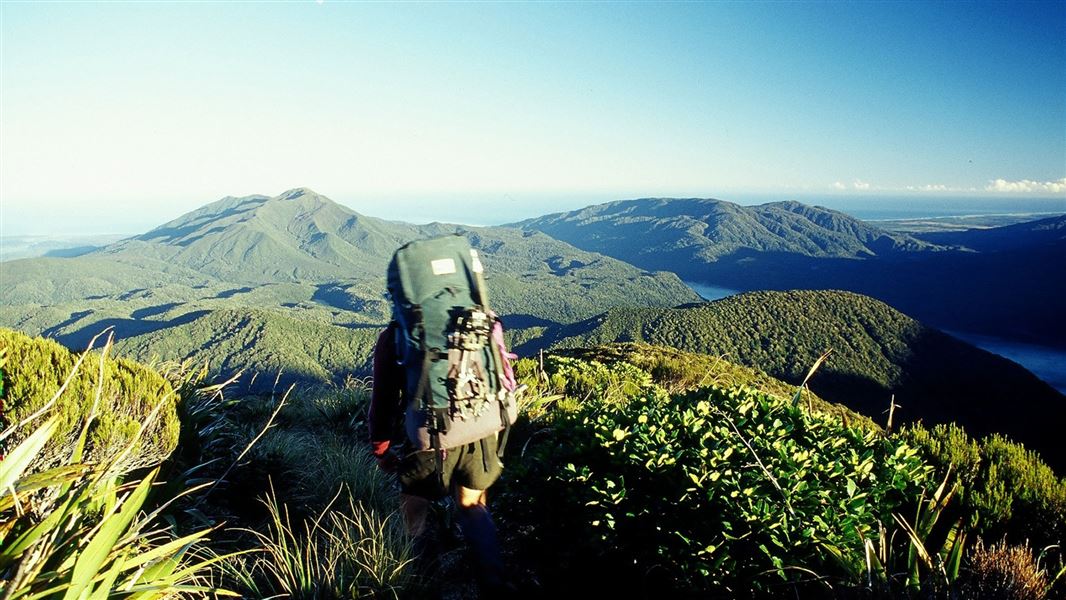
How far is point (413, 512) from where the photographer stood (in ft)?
10.3

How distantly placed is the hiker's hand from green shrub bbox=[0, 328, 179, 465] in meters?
1.28

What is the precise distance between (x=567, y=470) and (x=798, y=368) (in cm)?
7789

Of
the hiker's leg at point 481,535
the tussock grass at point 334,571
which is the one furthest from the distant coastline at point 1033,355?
the tussock grass at point 334,571

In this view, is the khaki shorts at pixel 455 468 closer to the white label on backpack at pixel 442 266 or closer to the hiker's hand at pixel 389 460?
the hiker's hand at pixel 389 460

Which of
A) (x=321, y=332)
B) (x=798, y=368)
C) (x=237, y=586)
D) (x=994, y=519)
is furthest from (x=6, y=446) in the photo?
(x=321, y=332)

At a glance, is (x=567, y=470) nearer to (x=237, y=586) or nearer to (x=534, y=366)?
(x=237, y=586)

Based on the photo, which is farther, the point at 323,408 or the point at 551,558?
the point at 323,408

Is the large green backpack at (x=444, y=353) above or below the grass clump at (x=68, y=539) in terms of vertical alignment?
above

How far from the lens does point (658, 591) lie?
103 inches

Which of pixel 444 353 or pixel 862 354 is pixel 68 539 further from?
pixel 862 354

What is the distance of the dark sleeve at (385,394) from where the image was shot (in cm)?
277

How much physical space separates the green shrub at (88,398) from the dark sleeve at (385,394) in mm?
1212

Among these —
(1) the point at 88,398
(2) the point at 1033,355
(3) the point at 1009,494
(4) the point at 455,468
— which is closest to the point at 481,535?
(4) the point at 455,468

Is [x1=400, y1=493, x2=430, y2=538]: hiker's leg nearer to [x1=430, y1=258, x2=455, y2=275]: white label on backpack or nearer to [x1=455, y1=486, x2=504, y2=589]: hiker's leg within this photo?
[x1=455, y1=486, x2=504, y2=589]: hiker's leg
